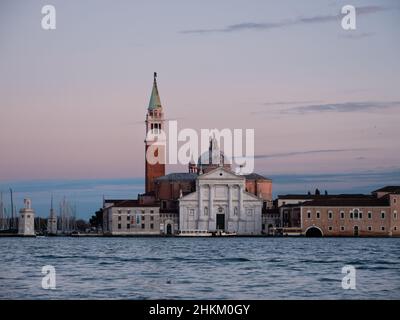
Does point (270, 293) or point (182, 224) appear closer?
point (270, 293)

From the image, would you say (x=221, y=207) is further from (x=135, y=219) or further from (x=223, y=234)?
(x=135, y=219)

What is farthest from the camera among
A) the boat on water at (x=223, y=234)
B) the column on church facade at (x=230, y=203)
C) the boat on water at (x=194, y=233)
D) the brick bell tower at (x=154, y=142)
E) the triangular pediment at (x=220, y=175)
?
the brick bell tower at (x=154, y=142)

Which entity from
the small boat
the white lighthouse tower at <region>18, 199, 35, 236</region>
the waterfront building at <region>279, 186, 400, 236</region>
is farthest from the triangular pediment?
the white lighthouse tower at <region>18, 199, 35, 236</region>

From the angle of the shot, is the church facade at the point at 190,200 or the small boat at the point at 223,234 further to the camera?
the church facade at the point at 190,200

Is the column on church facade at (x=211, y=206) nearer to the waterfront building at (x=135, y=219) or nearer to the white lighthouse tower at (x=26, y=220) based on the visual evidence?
the waterfront building at (x=135, y=219)

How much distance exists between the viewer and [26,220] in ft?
211

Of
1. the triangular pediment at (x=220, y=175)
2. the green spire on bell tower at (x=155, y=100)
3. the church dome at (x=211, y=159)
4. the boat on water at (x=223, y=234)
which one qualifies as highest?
the green spire on bell tower at (x=155, y=100)

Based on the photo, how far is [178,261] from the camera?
26.4m

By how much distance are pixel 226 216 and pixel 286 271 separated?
142 feet

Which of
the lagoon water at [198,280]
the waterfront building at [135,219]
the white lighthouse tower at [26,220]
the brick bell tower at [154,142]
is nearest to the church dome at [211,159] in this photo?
the brick bell tower at [154,142]

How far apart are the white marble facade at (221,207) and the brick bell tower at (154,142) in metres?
4.20

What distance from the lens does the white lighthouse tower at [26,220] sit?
Result: 2514 inches
